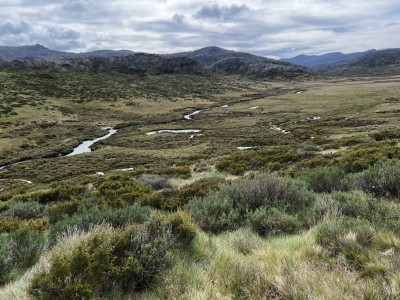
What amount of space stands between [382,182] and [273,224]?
3.92m

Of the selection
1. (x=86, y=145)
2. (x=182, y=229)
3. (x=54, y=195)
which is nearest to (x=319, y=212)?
(x=182, y=229)

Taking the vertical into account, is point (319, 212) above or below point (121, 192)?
above

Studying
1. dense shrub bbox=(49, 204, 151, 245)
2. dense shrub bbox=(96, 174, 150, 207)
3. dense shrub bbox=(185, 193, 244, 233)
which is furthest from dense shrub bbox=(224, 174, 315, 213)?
dense shrub bbox=(96, 174, 150, 207)

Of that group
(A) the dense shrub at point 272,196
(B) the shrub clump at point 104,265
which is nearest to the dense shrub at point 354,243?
(A) the dense shrub at point 272,196

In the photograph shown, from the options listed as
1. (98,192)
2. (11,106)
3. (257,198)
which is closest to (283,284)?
(257,198)

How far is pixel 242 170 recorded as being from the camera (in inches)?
846

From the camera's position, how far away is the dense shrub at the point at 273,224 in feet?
20.4

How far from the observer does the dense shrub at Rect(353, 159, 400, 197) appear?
27.1 ft

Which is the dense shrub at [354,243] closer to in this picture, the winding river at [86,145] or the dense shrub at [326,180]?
the dense shrub at [326,180]

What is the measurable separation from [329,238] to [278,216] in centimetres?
154

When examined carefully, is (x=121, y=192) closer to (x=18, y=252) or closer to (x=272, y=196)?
(x=272, y=196)

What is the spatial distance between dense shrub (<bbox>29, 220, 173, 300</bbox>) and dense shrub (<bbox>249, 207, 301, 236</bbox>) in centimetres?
249

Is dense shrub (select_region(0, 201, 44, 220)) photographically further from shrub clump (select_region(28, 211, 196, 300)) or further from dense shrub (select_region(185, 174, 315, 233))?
shrub clump (select_region(28, 211, 196, 300))

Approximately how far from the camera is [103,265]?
3656 millimetres
